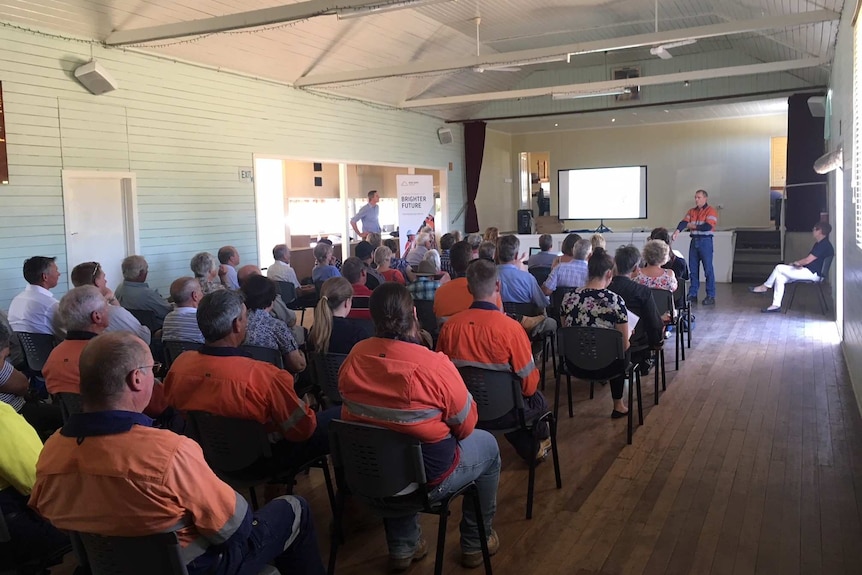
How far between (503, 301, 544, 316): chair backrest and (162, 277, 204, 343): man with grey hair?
2.12 meters

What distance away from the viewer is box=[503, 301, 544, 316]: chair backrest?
4922mm

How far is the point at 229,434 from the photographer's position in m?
2.68

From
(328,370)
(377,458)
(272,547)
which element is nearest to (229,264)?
(328,370)

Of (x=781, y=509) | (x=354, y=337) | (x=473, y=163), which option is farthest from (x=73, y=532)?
(x=473, y=163)

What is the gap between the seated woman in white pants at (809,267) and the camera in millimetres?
8266

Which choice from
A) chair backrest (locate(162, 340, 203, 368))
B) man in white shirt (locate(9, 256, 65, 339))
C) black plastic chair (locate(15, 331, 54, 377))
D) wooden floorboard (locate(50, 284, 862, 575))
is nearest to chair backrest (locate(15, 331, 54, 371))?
black plastic chair (locate(15, 331, 54, 377))

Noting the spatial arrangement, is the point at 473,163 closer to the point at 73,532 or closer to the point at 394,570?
the point at 394,570

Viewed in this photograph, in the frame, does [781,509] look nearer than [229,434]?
No

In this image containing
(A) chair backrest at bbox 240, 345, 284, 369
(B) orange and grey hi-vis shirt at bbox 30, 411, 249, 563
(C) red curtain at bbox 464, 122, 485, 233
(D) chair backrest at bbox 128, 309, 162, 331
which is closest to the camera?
(B) orange and grey hi-vis shirt at bbox 30, 411, 249, 563

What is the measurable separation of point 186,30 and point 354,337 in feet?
14.2

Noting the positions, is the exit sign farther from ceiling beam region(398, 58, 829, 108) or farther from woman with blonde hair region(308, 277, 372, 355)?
woman with blonde hair region(308, 277, 372, 355)

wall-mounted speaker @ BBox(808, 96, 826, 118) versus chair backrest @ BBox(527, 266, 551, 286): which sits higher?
wall-mounted speaker @ BBox(808, 96, 826, 118)

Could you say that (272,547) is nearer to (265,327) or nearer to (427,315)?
(265,327)

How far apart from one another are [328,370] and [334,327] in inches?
9.0
